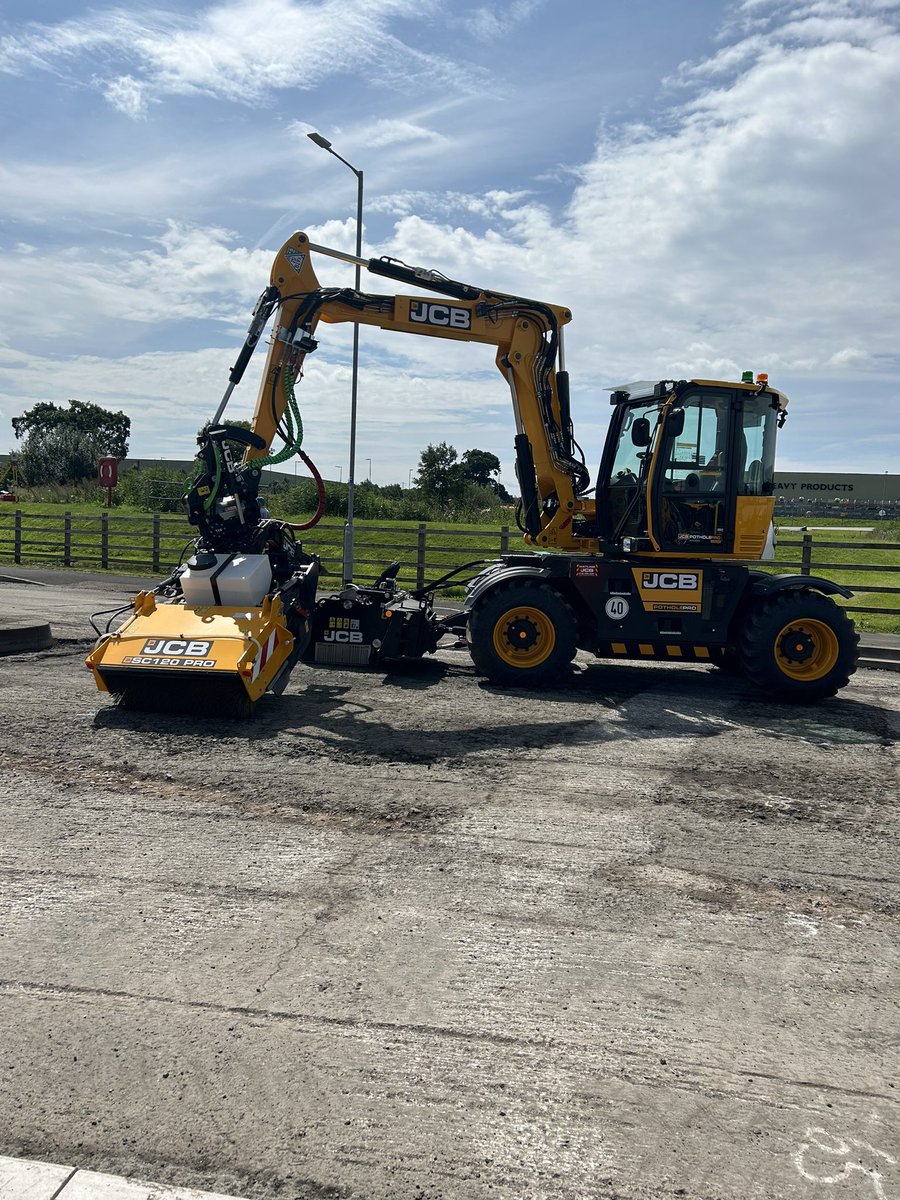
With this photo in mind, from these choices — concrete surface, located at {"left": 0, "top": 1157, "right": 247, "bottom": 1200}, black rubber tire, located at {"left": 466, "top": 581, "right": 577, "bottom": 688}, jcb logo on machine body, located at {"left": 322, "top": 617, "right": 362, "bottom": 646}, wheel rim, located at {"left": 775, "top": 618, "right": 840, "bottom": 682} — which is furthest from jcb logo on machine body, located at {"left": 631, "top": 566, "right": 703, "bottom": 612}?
concrete surface, located at {"left": 0, "top": 1157, "right": 247, "bottom": 1200}

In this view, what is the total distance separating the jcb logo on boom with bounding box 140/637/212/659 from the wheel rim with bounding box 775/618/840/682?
5602 mm

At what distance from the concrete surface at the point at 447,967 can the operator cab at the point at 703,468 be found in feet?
10.2

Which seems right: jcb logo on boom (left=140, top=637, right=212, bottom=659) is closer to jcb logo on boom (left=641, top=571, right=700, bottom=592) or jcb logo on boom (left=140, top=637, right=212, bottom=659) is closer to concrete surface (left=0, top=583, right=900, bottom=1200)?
concrete surface (left=0, top=583, right=900, bottom=1200)

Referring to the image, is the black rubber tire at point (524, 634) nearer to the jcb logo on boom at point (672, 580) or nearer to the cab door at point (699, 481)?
the jcb logo on boom at point (672, 580)

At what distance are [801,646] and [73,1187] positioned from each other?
27.2ft

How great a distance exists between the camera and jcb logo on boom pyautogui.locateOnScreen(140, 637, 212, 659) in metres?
7.44

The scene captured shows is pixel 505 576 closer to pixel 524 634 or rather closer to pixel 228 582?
pixel 524 634

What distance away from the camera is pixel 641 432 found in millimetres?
9562

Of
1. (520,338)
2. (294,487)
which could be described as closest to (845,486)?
(294,487)

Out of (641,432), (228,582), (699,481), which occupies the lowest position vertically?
(228,582)

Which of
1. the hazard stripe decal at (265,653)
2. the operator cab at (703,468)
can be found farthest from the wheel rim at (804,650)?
the hazard stripe decal at (265,653)

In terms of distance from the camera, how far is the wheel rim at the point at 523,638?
9492 millimetres

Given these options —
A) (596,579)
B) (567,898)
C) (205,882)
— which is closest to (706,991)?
(567,898)

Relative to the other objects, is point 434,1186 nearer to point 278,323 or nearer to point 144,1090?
point 144,1090
